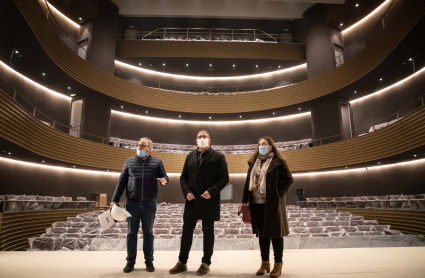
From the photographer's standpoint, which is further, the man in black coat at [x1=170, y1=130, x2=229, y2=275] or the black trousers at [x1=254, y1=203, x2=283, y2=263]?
the man in black coat at [x1=170, y1=130, x2=229, y2=275]

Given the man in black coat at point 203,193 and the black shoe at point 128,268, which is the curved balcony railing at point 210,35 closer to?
the man in black coat at point 203,193

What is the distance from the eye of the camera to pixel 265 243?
3.01 m

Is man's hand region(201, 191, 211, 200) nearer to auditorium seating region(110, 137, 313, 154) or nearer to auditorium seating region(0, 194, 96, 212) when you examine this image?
auditorium seating region(0, 194, 96, 212)

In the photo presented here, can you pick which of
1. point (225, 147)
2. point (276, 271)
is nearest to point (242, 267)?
point (276, 271)

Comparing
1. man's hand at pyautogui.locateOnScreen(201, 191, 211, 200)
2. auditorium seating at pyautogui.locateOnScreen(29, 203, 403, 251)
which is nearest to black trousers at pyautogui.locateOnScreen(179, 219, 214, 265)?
man's hand at pyautogui.locateOnScreen(201, 191, 211, 200)

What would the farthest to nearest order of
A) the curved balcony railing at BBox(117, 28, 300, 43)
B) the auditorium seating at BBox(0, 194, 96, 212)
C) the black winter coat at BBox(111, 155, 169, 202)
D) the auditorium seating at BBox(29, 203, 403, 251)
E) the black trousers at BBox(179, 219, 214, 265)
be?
the curved balcony railing at BBox(117, 28, 300, 43) → the auditorium seating at BBox(0, 194, 96, 212) → the auditorium seating at BBox(29, 203, 403, 251) → the black winter coat at BBox(111, 155, 169, 202) → the black trousers at BBox(179, 219, 214, 265)

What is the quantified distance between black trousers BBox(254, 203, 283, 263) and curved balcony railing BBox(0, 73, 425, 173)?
311 inches

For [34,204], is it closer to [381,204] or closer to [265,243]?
[265,243]

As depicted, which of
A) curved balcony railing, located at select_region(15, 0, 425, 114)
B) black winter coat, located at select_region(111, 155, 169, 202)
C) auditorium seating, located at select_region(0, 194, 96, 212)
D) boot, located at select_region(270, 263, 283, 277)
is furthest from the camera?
curved balcony railing, located at select_region(15, 0, 425, 114)

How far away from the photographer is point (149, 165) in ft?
10.9

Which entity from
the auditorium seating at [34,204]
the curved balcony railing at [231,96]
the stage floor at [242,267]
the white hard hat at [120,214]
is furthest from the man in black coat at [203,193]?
the curved balcony railing at [231,96]

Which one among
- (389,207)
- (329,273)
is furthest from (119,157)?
(329,273)

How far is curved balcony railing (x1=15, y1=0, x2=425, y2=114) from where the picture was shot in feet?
32.0

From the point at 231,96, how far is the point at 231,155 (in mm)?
3786
